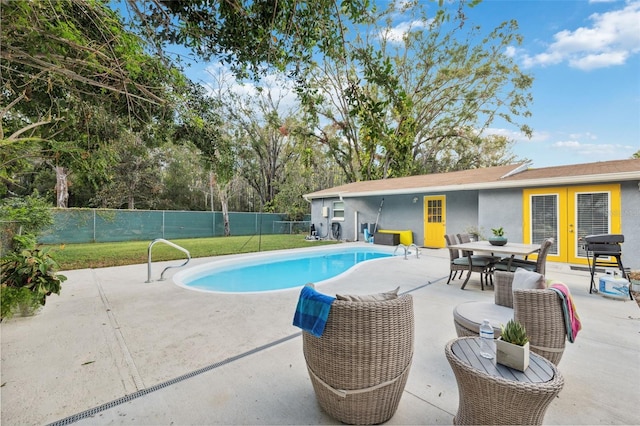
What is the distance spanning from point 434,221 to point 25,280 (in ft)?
37.3

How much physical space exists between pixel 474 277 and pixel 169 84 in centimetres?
678

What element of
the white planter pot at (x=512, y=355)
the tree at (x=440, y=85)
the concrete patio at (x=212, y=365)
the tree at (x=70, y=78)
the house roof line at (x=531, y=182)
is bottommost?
the concrete patio at (x=212, y=365)

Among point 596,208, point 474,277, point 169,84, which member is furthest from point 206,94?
point 596,208

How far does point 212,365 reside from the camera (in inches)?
98.7

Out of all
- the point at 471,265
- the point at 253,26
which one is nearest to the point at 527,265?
the point at 471,265

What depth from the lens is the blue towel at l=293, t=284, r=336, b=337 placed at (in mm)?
1752

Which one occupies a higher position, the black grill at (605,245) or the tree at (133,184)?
the tree at (133,184)

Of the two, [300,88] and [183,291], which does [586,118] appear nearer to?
[300,88]

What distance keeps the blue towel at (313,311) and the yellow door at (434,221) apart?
410 inches

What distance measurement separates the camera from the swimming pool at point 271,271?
20.8ft

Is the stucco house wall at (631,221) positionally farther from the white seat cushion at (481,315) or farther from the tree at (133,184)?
the tree at (133,184)

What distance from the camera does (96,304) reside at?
4.12 metres

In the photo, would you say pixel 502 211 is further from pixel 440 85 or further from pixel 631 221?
pixel 440 85

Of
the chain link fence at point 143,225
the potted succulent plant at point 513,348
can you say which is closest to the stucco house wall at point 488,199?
the chain link fence at point 143,225
